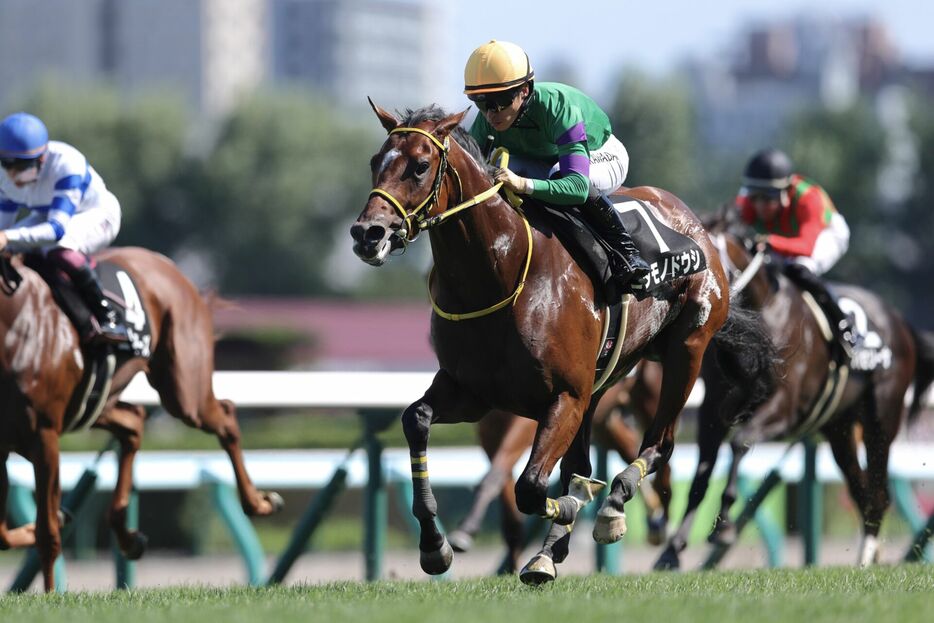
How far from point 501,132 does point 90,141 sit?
4627cm

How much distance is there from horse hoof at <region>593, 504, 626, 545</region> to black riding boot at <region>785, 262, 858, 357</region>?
2757 mm

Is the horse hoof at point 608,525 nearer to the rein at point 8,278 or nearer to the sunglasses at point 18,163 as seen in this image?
the rein at point 8,278

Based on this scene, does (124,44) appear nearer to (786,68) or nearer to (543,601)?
(543,601)

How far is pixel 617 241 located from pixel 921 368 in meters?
3.78

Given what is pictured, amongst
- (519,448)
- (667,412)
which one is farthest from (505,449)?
(667,412)

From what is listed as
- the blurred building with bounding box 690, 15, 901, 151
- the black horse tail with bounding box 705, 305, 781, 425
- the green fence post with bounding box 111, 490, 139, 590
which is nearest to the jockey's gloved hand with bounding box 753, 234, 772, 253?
the black horse tail with bounding box 705, 305, 781, 425

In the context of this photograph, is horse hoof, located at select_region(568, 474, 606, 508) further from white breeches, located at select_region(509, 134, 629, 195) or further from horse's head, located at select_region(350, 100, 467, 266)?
horse's head, located at select_region(350, 100, 467, 266)

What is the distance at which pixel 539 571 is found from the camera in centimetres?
518

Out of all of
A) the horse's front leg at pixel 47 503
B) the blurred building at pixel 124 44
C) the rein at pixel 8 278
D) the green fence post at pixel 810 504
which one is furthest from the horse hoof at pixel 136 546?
the blurred building at pixel 124 44

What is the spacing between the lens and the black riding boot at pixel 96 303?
6.57m

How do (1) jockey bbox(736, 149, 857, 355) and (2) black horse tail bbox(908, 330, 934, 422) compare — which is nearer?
(1) jockey bbox(736, 149, 857, 355)

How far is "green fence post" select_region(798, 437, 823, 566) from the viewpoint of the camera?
341 inches

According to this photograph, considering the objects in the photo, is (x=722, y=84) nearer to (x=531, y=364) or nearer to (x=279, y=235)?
(x=279, y=235)

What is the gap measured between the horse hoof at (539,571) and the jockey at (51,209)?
2.34 m
